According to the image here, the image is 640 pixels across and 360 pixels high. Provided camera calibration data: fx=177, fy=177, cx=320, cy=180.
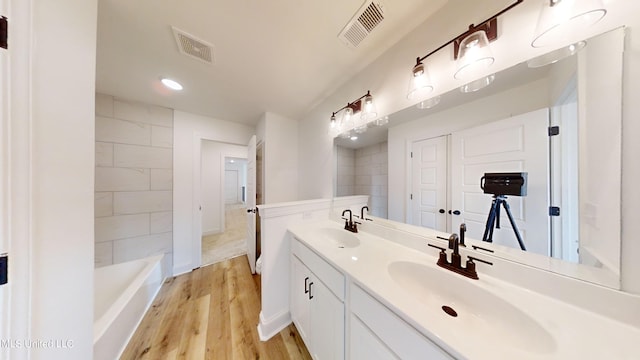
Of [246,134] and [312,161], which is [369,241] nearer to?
[312,161]

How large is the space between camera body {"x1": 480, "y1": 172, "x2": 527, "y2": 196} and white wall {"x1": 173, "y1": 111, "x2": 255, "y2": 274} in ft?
10.4

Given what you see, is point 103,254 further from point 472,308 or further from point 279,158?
point 472,308

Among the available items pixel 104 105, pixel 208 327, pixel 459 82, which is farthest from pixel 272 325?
pixel 104 105

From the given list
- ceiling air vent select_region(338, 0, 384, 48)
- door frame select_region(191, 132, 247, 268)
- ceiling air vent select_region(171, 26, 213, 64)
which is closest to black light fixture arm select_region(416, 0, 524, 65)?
ceiling air vent select_region(338, 0, 384, 48)

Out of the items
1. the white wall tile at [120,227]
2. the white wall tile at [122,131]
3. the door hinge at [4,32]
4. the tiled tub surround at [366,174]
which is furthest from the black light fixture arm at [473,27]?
the white wall tile at [120,227]

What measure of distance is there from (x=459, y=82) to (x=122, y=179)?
3.46 m

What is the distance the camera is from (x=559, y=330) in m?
0.53

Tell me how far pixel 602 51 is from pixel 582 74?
0.22 feet

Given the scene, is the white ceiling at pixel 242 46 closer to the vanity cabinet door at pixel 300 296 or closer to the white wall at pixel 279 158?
the white wall at pixel 279 158

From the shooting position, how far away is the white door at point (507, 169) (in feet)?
2.49

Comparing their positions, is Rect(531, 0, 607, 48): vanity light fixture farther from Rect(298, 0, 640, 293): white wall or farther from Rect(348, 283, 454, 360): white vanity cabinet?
Rect(348, 283, 454, 360): white vanity cabinet

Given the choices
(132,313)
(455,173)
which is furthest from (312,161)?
(132,313)

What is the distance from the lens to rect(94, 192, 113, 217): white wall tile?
2041mm

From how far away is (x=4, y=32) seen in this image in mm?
613
